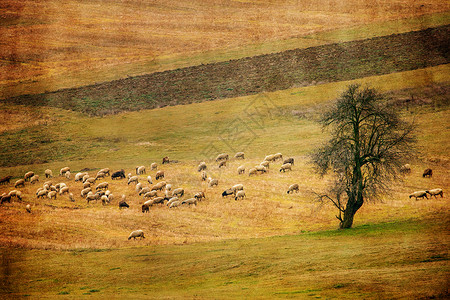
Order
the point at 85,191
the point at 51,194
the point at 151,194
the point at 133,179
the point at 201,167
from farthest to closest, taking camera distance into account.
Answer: the point at 201,167 < the point at 133,179 < the point at 85,191 < the point at 51,194 < the point at 151,194

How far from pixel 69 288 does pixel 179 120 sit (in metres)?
46.9

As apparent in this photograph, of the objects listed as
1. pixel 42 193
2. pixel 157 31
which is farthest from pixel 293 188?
pixel 157 31

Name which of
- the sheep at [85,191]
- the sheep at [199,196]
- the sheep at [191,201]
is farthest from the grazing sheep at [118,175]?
the sheep at [191,201]

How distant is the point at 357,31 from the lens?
8356 cm

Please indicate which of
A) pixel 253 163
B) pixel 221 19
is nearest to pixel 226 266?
pixel 253 163

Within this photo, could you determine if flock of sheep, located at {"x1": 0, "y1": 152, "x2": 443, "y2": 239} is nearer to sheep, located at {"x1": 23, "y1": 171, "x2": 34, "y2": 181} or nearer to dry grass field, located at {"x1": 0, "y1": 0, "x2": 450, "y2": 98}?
sheep, located at {"x1": 23, "y1": 171, "x2": 34, "y2": 181}

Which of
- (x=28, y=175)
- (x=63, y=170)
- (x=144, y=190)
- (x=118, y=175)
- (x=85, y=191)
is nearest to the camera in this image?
(x=144, y=190)

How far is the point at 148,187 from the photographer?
39.6 m

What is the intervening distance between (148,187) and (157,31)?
65.5 metres

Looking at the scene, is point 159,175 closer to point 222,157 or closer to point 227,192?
point 222,157

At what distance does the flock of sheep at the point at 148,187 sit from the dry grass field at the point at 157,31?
37.8 metres

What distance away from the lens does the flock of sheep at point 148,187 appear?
118ft

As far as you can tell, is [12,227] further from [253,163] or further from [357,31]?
[357,31]

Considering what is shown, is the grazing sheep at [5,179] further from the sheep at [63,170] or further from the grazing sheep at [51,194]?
the grazing sheep at [51,194]
